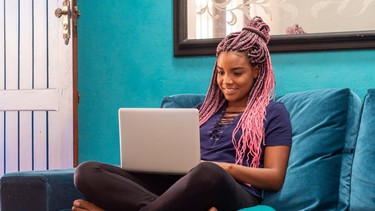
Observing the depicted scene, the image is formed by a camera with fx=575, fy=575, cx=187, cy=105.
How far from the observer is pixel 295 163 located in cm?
197

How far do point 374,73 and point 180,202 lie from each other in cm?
110

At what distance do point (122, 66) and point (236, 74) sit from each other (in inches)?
32.5

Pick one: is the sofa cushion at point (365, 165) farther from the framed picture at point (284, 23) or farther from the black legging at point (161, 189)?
the framed picture at point (284, 23)

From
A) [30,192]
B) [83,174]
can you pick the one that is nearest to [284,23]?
[83,174]

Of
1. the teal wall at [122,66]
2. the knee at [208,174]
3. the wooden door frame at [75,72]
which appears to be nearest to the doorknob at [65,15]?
the wooden door frame at [75,72]

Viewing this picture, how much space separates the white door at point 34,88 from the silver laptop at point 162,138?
1.02 m

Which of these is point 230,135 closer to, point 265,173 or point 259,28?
point 265,173

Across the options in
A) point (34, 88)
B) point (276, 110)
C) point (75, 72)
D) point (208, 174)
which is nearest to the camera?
point (208, 174)

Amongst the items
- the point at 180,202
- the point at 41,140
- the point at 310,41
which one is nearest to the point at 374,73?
the point at 310,41

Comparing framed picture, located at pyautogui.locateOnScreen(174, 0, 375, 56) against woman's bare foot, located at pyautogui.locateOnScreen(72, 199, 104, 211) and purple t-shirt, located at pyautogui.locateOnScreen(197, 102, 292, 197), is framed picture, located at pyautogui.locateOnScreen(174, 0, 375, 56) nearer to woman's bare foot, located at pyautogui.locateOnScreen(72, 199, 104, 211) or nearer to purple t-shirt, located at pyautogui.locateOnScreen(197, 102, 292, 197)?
purple t-shirt, located at pyautogui.locateOnScreen(197, 102, 292, 197)

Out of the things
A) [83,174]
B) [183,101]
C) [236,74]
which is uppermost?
[236,74]

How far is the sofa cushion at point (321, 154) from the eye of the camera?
74.9 inches

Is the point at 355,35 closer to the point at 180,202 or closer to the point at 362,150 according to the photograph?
the point at 362,150

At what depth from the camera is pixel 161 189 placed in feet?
6.51
